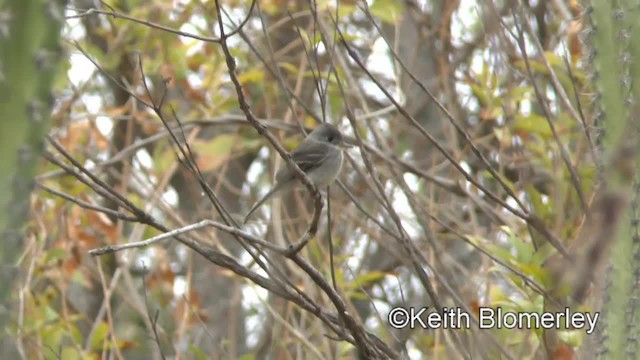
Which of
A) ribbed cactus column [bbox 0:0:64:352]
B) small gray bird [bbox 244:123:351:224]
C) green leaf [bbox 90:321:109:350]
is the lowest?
ribbed cactus column [bbox 0:0:64:352]

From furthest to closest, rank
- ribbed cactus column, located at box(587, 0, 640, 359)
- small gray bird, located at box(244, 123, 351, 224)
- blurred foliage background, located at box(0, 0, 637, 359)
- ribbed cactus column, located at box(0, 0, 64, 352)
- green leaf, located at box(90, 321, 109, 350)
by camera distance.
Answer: small gray bird, located at box(244, 123, 351, 224)
green leaf, located at box(90, 321, 109, 350)
blurred foliage background, located at box(0, 0, 637, 359)
ribbed cactus column, located at box(587, 0, 640, 359)
ribbed cactus column, located at box(0, 0, 64, 352)

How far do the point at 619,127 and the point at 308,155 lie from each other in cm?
371

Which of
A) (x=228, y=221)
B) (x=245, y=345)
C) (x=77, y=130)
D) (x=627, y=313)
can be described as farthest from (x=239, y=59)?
(x=627, y=313)

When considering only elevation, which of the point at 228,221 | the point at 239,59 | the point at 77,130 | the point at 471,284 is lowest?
the point at 228,221

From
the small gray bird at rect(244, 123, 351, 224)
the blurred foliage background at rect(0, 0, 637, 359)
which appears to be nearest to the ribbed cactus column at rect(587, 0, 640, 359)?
the blurred foliage background at rect(0, 0, 637, 359)

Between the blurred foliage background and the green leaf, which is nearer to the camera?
the blurred foliage background

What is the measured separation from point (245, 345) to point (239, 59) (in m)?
2.37

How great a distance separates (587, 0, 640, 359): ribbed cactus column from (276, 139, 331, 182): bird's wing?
10.3 ft

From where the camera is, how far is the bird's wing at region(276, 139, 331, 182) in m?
5.56

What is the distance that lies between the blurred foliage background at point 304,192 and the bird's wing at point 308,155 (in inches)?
7.3

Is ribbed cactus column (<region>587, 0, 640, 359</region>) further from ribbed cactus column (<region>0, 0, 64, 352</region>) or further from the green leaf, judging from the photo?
the green leaf

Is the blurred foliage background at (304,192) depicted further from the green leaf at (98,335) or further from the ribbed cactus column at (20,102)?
the ribbed cactus column at (20,102)

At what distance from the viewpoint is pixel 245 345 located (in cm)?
782

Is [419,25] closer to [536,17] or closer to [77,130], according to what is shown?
[536,17]
